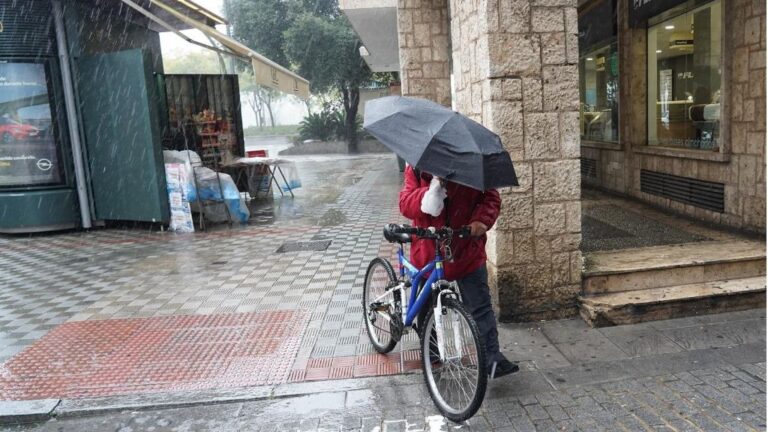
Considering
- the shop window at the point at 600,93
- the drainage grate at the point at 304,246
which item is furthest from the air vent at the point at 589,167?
the drainage grate at the point at 304,246

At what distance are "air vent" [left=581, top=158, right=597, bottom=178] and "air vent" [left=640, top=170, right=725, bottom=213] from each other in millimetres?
1736

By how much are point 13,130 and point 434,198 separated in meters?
9.11

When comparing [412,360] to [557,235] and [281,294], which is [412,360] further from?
[281,294]

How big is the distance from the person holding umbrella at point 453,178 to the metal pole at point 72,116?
8.10m

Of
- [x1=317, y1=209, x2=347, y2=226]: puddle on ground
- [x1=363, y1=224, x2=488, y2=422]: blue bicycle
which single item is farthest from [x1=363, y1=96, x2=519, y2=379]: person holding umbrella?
[x1=317, y1=209, x2=347, y2=226]: puddle on ground

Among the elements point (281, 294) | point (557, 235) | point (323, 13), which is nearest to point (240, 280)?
A: point (281, 294)

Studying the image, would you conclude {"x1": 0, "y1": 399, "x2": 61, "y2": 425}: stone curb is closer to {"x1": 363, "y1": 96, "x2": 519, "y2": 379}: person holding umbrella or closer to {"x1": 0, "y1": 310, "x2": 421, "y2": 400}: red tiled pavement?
{"x1": 0, "y1": 310, "x2": 421, "y2": 400}: red tiled pavement

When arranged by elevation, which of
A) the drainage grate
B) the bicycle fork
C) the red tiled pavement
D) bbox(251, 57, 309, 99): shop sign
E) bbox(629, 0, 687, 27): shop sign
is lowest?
the red tiled pavement

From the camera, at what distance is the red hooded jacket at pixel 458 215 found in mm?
3824

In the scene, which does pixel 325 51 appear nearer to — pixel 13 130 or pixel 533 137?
pixel 13 130

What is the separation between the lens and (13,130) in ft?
32.8

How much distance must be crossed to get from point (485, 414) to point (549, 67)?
275 cm

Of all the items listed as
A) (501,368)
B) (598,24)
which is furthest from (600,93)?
(501,368)

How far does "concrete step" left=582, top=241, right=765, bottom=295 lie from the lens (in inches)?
207
